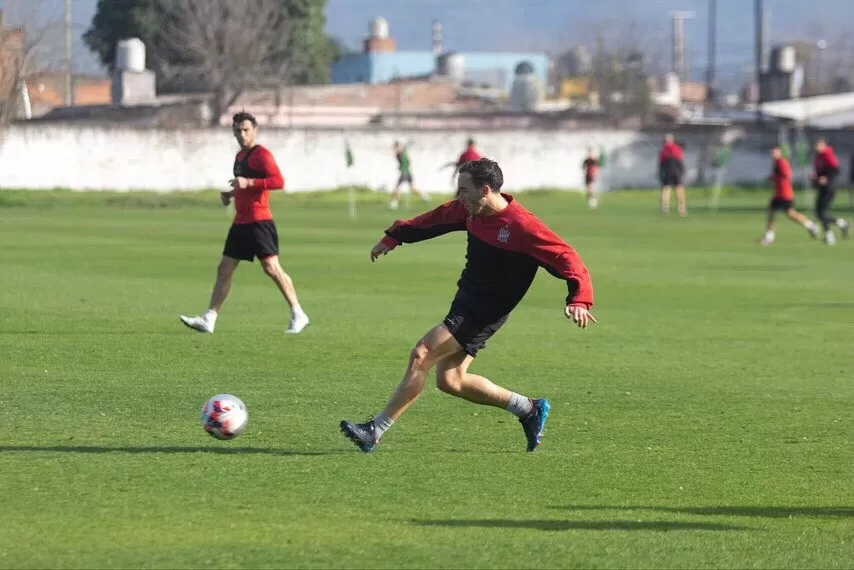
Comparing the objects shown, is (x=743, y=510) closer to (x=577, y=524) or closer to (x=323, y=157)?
A: (x=577, y=524)

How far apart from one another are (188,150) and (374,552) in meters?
47.0

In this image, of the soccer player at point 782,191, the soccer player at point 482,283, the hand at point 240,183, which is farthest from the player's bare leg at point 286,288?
the soccer player at point 782,191

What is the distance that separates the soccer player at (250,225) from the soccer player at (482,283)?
17.2 ft

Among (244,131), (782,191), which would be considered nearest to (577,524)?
(244,131)

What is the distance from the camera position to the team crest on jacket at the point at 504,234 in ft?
27.3

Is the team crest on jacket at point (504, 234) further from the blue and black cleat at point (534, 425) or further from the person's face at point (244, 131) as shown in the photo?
the person's face at point (244, 131)

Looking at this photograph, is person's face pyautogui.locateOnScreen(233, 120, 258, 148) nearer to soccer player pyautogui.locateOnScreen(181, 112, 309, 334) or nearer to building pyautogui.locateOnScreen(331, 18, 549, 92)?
A: soccer player pyautogui.locateOnScreen(181, 112, 309, 334)

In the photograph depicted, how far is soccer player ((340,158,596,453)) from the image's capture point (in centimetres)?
823

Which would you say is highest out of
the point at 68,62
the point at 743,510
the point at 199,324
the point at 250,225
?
the point at 68,62

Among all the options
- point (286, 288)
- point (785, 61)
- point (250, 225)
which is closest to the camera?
point (250, 225)

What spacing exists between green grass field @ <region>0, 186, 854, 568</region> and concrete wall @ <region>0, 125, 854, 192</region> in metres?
29.3

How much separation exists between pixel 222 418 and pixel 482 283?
5.63ft

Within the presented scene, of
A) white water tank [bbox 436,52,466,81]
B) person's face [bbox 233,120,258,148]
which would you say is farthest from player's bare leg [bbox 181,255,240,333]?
white water tank [bbox 436,52,466,81]

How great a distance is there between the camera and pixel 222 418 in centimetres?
868
